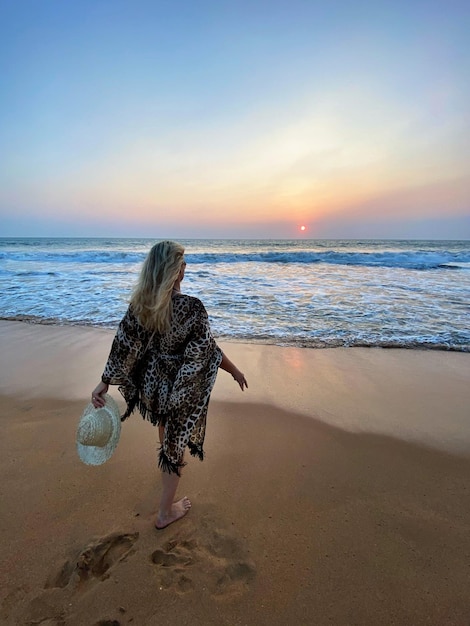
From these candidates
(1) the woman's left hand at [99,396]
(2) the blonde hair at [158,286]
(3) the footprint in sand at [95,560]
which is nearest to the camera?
(3) the footprint in sand at [95,560]

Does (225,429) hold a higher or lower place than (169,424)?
lower

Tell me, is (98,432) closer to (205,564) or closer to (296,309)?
(205,564)

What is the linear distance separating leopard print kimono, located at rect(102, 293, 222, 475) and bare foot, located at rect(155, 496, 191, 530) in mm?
283

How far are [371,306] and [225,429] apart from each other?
6.24 meters

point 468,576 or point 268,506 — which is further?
point 268,506

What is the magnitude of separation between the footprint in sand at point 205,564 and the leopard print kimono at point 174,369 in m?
0.40

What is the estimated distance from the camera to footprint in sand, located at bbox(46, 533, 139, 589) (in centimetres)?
180

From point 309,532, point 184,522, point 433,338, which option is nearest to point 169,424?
point 184,522

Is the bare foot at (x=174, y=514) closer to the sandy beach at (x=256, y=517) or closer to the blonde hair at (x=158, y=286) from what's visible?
the sandy beach at (x=256, y=517)

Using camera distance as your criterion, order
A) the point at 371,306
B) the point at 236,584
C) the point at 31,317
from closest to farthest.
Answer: the point at 236,584, the point at 31,317, the point at 371,306

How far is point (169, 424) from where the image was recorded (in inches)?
82.4

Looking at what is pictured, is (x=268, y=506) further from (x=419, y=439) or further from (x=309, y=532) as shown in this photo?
(x=419, y=439)

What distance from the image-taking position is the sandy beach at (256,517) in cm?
169

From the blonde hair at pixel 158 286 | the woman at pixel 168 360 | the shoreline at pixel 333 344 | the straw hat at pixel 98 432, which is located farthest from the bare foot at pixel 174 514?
the shoreline at pixel 333 344
